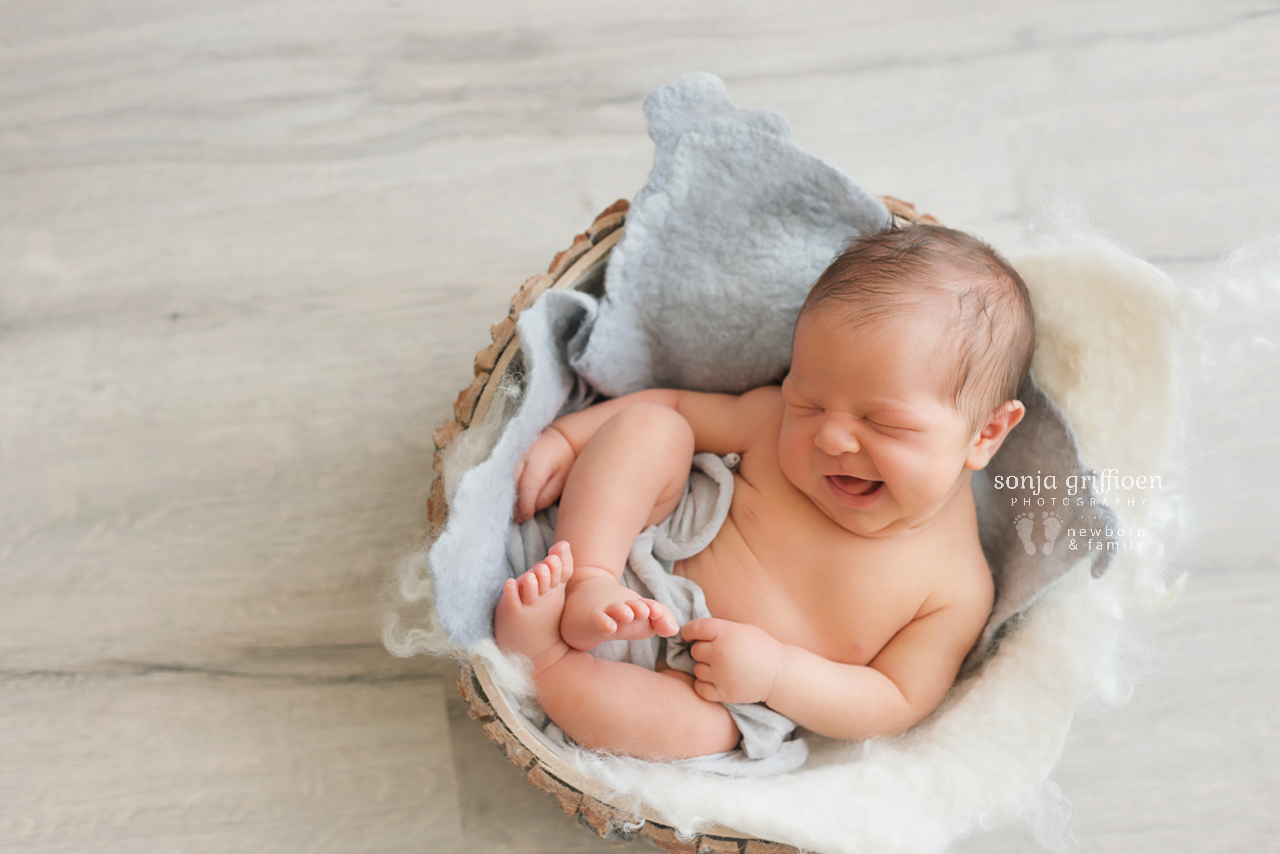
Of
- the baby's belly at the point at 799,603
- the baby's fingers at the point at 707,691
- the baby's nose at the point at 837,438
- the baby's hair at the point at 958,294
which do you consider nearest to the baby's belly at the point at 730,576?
the baby's belly at the point at 799,603

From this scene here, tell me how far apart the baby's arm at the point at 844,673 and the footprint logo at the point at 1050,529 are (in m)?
0.10

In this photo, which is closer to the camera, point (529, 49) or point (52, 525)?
point (52, 525)

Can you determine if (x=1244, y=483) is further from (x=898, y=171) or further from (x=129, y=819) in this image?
(x=129, y=819)

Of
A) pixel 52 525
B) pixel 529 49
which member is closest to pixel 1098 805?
pixel 529 49

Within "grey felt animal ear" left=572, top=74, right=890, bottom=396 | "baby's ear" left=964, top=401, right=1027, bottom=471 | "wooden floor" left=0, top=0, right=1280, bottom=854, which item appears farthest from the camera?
"wooden floor" left=0, top=0, right=1280, bottom=854

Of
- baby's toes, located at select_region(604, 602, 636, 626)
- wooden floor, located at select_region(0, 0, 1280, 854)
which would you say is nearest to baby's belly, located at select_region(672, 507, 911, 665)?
baby's toes, located at select_region(604, 602, 636, 626)

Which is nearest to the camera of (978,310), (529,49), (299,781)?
(978,310)

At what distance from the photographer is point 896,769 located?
977 mm

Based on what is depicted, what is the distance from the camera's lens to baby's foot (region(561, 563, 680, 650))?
918 millimetres

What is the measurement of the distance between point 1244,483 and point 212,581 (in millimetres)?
1549

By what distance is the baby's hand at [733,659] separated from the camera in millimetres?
995

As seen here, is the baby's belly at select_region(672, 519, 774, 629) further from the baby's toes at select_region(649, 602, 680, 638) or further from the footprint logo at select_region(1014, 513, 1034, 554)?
the footprint logo at select_region(1014, 513, 1034, 554)

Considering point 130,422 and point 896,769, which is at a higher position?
point 130,422

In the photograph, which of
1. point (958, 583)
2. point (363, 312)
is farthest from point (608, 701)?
point (363, 312)
